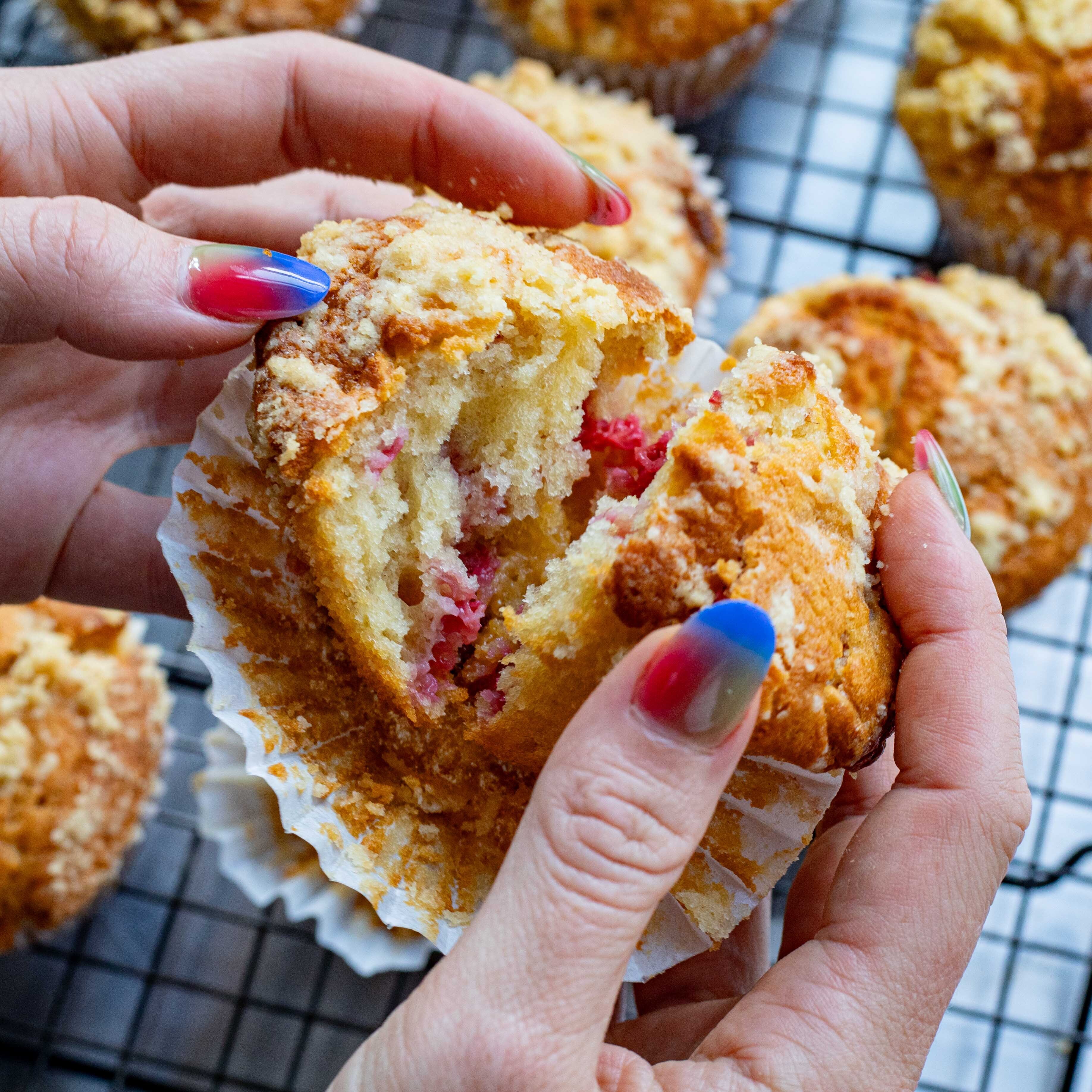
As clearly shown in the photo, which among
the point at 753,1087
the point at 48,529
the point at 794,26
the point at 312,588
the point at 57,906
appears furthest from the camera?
the point at 794,26

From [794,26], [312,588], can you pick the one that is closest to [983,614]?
[312,588]

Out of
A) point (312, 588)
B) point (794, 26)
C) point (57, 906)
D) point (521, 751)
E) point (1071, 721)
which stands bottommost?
point (57, 906)

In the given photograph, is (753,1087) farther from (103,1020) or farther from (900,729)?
(103,1020)

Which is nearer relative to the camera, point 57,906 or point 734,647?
point 734,647

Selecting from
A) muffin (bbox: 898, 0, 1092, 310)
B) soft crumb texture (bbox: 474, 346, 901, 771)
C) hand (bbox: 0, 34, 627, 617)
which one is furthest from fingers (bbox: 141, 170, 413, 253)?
muffin (bbox: 898, 0, 1092, 310)

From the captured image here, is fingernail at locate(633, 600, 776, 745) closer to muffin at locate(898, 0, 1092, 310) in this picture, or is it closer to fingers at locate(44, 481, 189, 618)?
fingers at locate(44, 481, 189, 618)

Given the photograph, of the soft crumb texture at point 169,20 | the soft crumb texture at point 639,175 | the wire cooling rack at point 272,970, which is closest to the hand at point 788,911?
the wire cooling rack at point 272,970
